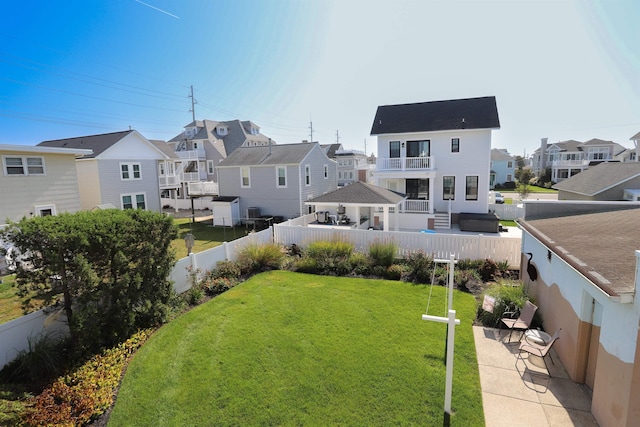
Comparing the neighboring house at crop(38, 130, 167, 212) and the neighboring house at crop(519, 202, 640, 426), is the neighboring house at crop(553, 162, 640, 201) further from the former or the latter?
the neighboring house at crop(38, 130, 167, 212)

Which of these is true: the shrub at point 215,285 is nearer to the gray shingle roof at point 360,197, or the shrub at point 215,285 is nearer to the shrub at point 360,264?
the shrub at point 360,264

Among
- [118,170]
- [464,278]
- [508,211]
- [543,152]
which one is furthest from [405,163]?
[543,152]

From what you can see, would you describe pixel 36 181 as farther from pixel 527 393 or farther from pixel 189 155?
pixel 527 393

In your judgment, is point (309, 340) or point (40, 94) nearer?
point (309, 340)

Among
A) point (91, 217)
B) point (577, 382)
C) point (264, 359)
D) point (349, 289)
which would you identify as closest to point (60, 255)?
point (91, 217)

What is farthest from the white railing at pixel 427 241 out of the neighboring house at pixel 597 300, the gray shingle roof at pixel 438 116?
the gray shingle roof at pixel 438 116

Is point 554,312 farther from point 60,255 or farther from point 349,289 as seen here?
point 60,255

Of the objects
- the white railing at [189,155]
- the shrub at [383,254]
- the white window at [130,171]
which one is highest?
the white railing at [189,155]
